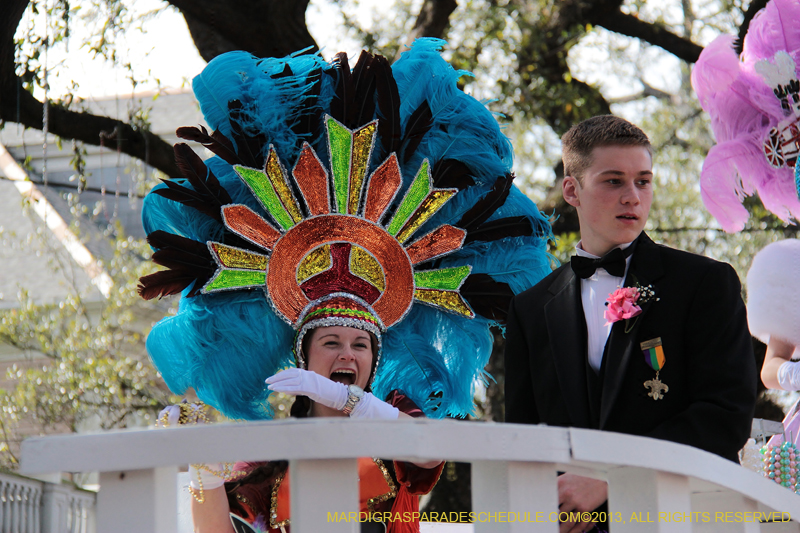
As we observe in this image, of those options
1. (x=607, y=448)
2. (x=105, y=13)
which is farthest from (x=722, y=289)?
(x=105, y=13)

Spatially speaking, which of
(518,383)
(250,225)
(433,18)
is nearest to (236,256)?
(250,225)

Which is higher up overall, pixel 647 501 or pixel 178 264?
pixel 178 264

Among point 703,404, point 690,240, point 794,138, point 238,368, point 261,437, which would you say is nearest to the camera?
point 261,437

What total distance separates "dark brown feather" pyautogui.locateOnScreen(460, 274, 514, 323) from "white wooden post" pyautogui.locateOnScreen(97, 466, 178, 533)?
7.66 ft

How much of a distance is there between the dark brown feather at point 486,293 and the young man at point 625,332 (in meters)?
0.76

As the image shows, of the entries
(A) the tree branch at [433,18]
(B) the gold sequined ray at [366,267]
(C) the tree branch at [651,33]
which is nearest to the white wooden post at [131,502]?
(B) the gold sequined ray at [366,267]

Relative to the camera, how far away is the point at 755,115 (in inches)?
164

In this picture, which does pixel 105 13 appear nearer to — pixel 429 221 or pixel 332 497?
pixel 429 221

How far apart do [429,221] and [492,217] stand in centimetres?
25

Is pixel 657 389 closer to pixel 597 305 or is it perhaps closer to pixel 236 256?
pixel 597 305

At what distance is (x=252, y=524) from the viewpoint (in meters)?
3.11

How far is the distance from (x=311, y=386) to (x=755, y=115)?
7.94 feet

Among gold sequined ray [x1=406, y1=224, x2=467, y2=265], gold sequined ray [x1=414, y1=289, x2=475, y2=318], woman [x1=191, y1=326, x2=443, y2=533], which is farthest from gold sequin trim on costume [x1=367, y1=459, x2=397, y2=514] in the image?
gold sequined ray [x1=406, y1=224, x2=467, y2=265]

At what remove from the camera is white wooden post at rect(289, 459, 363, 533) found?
1272mm
